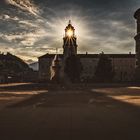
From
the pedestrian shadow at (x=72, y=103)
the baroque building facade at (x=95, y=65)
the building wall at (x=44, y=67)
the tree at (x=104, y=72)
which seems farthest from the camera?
the building wall at (x=44, y=67)

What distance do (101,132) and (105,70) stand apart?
92007 mm

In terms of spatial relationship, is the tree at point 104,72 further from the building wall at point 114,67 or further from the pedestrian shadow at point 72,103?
the pedestrian shadow at point 72,103

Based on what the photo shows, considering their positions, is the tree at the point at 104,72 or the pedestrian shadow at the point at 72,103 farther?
the tree at the point at 104,72

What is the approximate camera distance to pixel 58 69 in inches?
2987

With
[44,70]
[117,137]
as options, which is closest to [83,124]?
[117,137]

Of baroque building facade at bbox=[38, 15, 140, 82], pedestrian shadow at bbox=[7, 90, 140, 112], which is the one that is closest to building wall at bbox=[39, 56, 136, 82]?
baroque building facade at bbox=[38, 15, 140, 82]

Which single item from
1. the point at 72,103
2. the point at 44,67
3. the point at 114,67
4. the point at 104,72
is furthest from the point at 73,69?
the point at 72,103

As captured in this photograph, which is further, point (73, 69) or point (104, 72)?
point (73, 69)

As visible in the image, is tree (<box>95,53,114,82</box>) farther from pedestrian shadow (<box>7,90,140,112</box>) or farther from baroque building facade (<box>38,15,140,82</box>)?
pedestrian shadow (<box>7,90,140,112</box>)

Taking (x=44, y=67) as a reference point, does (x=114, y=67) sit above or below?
above

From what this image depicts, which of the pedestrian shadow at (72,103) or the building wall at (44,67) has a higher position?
the building wall at (44,67)

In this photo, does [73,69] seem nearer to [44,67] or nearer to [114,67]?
[114,67]

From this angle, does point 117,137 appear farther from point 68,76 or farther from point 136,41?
point 68,76

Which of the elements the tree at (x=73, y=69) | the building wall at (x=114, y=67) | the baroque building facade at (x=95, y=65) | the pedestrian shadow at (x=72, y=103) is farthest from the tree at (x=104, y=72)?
the pedestrian shadow at (x=72, y=103)
